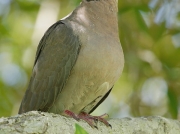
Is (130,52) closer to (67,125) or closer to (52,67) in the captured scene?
(52,67)

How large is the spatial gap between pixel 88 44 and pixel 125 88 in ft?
5.87

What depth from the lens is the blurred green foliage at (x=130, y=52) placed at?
184 inches

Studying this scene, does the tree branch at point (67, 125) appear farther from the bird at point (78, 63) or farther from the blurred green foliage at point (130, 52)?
the blurred green foliage at point (130, 52)

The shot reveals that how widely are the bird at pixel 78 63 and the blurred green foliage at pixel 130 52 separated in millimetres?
800

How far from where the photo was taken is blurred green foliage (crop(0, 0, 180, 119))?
468 centimetres

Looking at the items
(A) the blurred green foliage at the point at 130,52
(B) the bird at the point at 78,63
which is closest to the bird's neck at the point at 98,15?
(B) the bird at the point at 78,63

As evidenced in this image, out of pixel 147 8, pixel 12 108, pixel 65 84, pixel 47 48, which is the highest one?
pixel 147 8

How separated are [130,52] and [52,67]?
144cm

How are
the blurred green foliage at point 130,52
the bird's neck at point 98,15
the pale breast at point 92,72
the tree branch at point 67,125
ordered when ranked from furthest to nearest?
the blurred green foliage at point 130,52 → the bird's neck at point 98,15 → the pale breast at point 92,72 → the tree branch at point 67,125

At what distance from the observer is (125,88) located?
5246 mm

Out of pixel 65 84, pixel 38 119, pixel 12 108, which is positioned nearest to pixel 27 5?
pixel 12 108

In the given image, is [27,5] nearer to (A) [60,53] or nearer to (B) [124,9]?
(B) [124,9]

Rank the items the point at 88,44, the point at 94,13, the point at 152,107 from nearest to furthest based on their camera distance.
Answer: the point at 88,44
the point at 94,13
the point at 152,107

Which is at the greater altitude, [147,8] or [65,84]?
[147,8]
